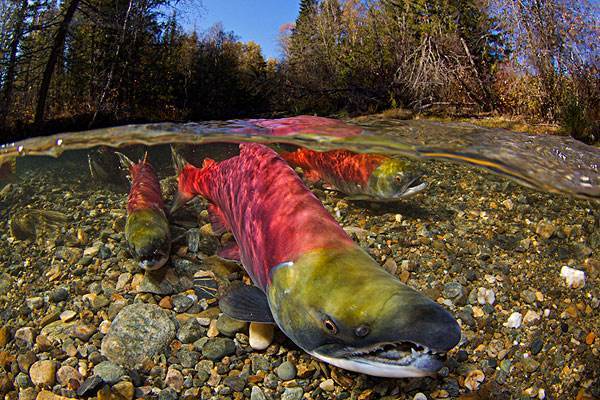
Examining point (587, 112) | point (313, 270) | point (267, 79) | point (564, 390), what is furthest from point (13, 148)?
point (587, 112)

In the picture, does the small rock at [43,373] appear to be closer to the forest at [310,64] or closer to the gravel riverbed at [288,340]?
the gravel riverbed at [288,340]

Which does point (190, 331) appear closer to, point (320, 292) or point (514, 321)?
point (320, 292)

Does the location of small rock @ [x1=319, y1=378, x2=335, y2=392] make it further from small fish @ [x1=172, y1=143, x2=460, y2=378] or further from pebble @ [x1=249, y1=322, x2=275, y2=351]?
small fish @ [x1=172, y1=143, x2=460, y2=378]

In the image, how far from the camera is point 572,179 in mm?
5426

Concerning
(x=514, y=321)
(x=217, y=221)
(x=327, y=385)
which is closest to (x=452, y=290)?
(x=514, y=321)

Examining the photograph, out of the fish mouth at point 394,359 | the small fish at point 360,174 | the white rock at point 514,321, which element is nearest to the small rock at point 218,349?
the fish mouth at point 394,359

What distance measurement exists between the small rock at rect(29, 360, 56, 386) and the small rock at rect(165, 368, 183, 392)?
3.69 feet

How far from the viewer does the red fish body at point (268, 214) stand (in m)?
2.62

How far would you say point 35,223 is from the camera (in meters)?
6.18

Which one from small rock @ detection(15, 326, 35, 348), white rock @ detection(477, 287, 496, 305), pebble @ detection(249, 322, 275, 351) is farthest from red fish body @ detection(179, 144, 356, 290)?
small rock @ detection(15, 326, 35, 348)

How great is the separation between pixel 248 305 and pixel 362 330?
113 centimetres

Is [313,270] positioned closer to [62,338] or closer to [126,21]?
[62,338]

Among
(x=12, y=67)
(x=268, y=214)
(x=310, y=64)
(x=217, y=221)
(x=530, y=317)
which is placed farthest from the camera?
(x=310, y=64)

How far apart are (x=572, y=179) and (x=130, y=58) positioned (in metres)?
11.6
